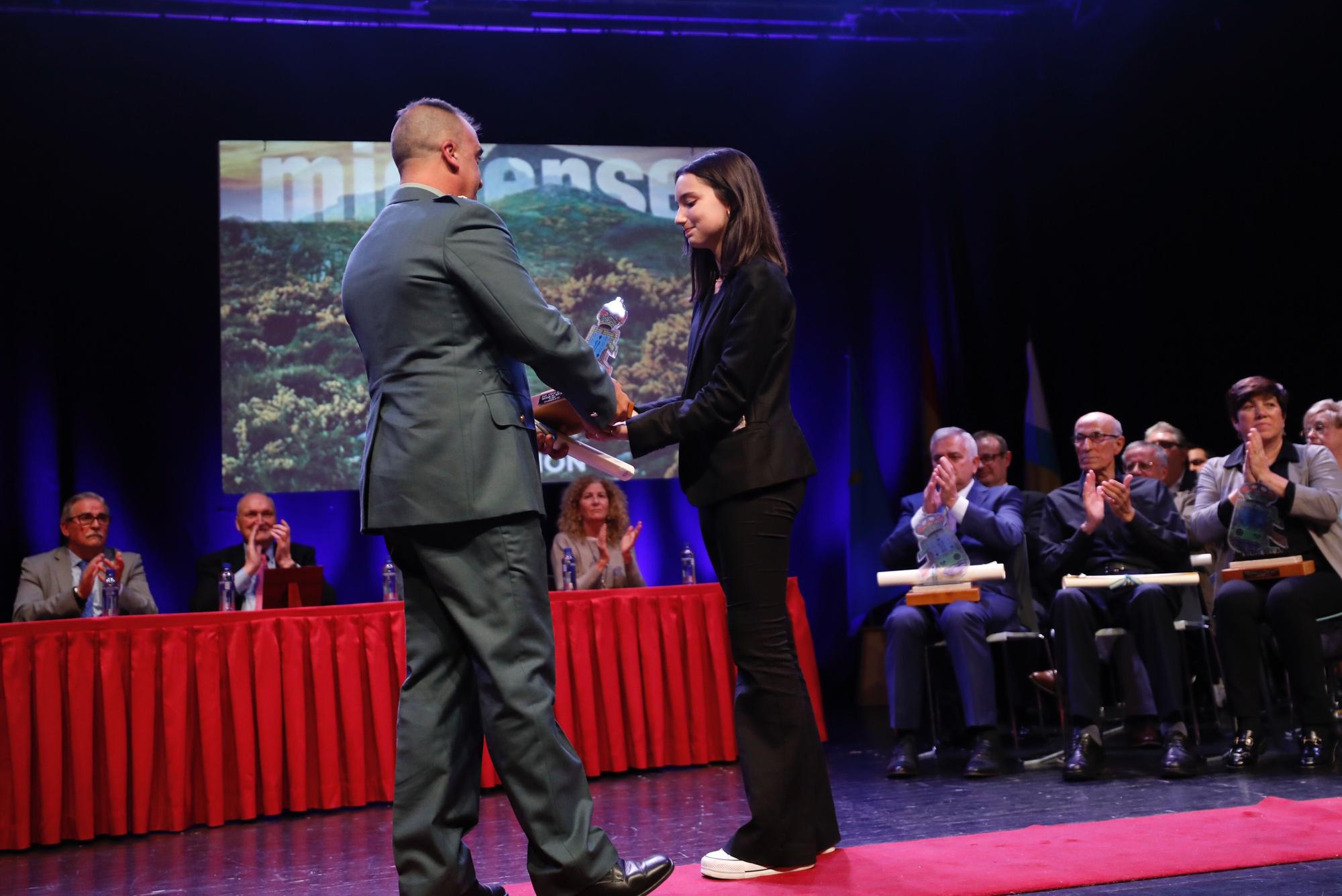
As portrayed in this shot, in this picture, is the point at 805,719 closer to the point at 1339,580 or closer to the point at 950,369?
the point at 1339,580

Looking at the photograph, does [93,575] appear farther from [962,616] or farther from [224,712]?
[962,616]

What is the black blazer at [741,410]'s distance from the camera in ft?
7.84

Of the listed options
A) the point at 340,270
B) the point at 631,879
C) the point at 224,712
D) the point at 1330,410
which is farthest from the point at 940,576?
the point at 340,270

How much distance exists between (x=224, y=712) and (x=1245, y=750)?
3417 mm

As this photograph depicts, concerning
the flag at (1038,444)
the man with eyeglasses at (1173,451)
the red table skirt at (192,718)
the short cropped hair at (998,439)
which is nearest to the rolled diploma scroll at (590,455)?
the red table skirt at (192,718)

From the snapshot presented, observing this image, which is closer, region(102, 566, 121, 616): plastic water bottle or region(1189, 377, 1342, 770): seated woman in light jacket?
region(1189, 377, 1342, 770): seated woman in light jacket

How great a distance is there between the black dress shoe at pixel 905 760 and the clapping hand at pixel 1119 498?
109 centimetres

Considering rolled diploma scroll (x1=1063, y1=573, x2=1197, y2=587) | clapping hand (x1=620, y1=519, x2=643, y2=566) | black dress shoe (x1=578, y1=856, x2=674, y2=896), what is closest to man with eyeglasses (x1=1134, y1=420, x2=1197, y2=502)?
rolled diploma scroll (x1=1063, y1=573, x2=1197, y2=587)

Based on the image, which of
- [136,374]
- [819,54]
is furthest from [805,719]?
[819,54]

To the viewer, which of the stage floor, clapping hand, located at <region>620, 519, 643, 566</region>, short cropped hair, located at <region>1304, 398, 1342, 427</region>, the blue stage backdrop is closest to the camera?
the stage floor

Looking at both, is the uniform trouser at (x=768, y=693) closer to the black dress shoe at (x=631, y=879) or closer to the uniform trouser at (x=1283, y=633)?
the black dress shoe at (x=631, y=879)

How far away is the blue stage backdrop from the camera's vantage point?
19.6ft

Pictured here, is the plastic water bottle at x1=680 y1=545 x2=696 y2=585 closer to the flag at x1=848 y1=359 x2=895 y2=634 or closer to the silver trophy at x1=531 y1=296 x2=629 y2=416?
the flag at x1=848 y1=359 x2=895 y2=634

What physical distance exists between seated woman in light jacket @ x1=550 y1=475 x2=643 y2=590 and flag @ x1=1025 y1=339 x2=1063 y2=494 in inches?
102
